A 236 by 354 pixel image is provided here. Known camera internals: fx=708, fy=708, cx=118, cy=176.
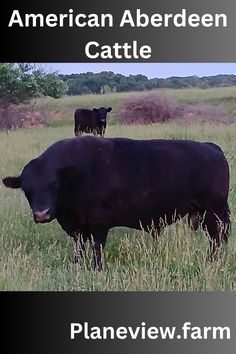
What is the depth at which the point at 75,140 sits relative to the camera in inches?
240

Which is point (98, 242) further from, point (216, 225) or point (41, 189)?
point (216, 225)

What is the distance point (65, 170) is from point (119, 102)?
155 cm

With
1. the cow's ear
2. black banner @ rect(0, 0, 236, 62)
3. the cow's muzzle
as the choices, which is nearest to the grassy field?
the cow's muzzle

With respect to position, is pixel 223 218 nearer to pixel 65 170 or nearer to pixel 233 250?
pixel 233 250

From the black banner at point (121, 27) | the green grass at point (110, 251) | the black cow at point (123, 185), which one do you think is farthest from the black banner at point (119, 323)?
the black banner at point (121, 27)

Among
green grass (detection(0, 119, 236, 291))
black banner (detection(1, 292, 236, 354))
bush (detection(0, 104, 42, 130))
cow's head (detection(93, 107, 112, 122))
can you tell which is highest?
cow's head (detection(93, 107, 112, 122))

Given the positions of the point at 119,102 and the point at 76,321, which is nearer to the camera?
the point at 76,321

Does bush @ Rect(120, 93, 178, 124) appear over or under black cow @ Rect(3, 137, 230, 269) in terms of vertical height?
over

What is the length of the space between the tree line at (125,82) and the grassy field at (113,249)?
23 cm

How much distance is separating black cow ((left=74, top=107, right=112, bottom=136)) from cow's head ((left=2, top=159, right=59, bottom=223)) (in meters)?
1.57

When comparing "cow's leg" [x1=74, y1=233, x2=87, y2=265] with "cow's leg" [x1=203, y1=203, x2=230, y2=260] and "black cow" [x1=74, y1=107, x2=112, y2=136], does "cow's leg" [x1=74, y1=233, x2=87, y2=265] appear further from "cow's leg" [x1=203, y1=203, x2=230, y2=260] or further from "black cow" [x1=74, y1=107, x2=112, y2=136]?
"black cow" [x1=74, y1=107, x2=112, y2=136]

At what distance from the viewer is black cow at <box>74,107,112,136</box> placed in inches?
291

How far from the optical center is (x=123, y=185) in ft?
19.8

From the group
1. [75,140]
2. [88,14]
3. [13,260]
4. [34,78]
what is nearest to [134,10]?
[88,14]
